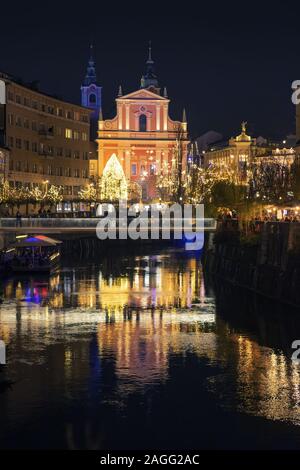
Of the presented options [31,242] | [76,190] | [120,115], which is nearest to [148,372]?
[31,242]

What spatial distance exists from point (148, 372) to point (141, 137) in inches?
4821

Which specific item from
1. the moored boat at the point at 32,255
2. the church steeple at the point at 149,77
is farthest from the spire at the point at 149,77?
the moored boat at the point at 32,255

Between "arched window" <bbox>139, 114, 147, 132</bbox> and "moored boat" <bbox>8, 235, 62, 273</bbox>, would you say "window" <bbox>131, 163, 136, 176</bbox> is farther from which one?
"moored boat" <bbox>8, 235, 62, 273</bbox>

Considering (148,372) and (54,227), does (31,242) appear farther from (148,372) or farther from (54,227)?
(148,372)

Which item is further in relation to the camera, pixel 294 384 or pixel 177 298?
pixel 177 298

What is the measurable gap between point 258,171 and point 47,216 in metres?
21.6

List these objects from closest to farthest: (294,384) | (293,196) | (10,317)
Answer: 1. (294,384)
2. (10,317)
3. (293,196)

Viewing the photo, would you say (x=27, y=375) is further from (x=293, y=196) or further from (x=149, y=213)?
(x=149, y=213)

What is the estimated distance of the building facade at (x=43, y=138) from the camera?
363 ft

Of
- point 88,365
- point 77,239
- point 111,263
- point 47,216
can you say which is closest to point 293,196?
point 111,263

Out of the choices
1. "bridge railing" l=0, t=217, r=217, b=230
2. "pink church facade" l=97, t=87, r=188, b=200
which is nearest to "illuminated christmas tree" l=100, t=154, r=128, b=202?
"pink church facade" l=97, t=87, r=188, b=200

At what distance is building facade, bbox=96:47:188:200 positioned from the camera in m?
156

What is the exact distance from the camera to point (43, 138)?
4830 inches
